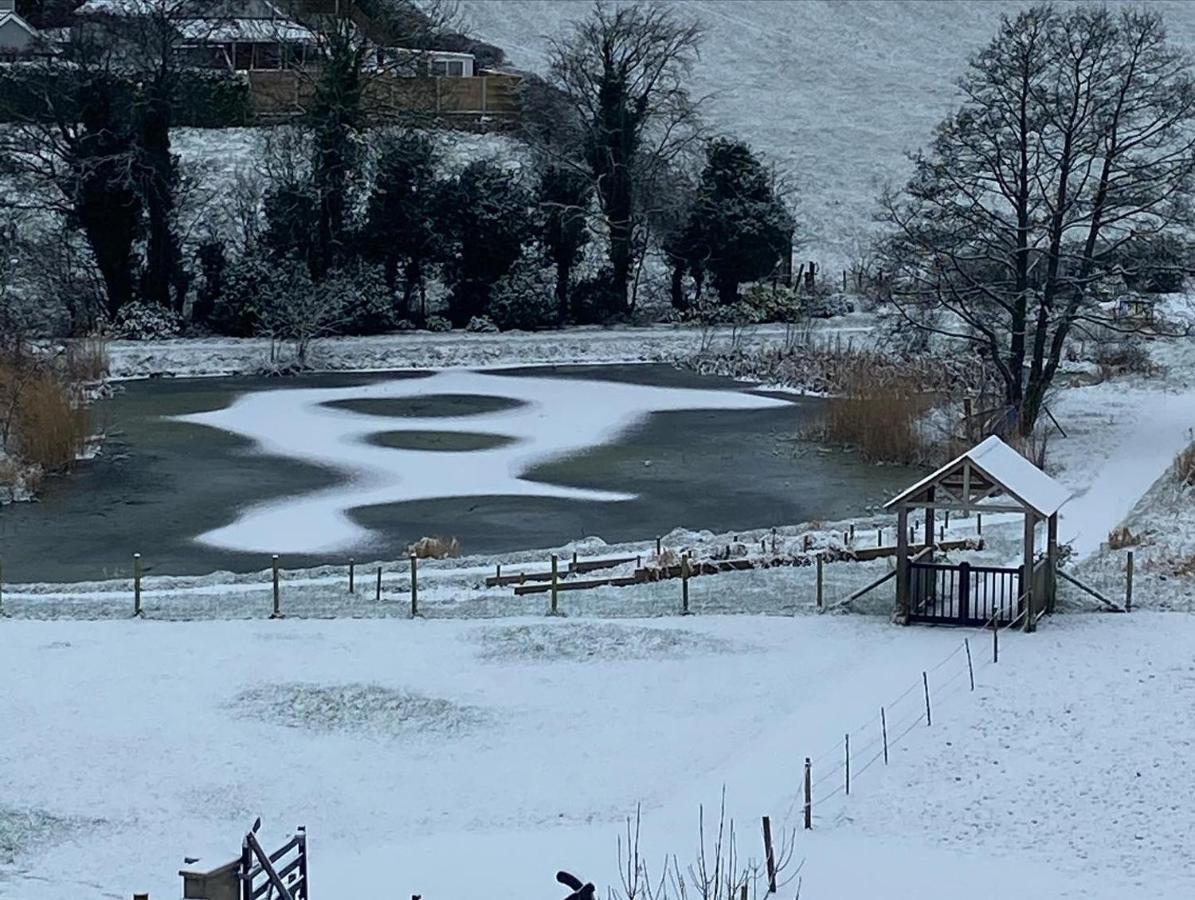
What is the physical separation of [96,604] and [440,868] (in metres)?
9.31

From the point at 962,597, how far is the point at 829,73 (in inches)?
2337

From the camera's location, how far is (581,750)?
1609cm

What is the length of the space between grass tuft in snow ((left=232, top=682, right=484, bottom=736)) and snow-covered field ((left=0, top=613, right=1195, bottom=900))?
0.04 m

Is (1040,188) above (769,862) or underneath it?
above

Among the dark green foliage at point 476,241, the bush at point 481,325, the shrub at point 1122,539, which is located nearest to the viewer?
the shrub at point 1122,539

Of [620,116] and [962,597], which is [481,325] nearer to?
[620,116]

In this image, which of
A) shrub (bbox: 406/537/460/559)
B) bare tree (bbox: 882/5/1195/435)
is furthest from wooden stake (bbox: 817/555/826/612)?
bare tree (bbox: 882/5/1195/435)

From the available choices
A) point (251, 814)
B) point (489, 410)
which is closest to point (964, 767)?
point (251, 814)

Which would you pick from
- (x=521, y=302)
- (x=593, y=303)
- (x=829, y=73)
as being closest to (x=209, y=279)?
(x=521, y=302)

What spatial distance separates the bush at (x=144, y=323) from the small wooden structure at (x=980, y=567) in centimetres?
3076

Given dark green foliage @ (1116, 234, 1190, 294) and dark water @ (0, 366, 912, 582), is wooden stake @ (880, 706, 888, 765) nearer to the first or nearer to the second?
dark water @ (0, 366, 912, 582)

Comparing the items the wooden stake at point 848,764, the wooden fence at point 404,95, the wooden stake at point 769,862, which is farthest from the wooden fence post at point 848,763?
the wooden fence at point 404,95

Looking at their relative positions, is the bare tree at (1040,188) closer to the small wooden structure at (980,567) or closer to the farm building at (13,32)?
the small wooden structure at (980,567)

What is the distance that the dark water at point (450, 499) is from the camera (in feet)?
81.8
